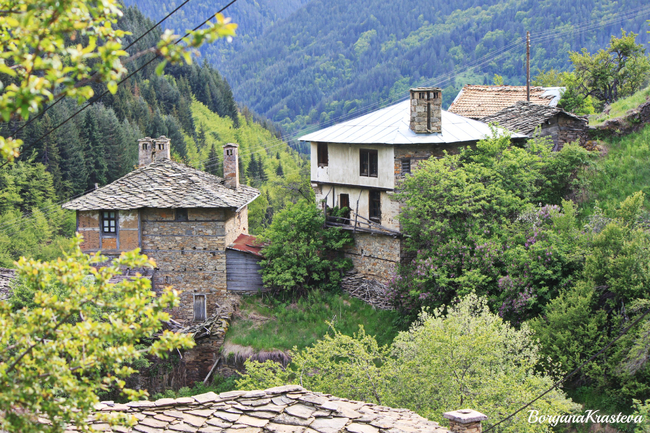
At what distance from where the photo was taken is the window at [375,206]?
24188 millimetres

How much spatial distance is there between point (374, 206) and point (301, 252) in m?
3.45

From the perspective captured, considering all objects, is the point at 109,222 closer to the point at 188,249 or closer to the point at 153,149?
the point at 188,249

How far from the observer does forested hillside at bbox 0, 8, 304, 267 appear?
161 feet

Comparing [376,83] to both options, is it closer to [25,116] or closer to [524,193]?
[524,193]

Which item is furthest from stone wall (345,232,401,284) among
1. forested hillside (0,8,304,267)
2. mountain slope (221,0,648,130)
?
mountain slope (221,0,648,130)

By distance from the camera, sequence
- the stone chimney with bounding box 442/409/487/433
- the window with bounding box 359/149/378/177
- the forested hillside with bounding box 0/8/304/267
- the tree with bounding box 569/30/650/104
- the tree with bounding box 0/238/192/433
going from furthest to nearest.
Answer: the forested hillside with bounding box 0/8/304/267 < the tree with bounding box 569/30/650/104 < the window with bounding box 359/149/378/177 < the stone chimney with bounding box 442/409/487/433 < the tree with bounding box 0/238/192/433

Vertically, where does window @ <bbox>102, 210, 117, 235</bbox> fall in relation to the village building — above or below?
below

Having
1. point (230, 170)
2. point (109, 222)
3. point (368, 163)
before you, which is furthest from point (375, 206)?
point (109, 222)

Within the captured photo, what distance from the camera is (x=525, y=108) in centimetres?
2770

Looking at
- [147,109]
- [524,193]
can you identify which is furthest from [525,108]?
[147,109]

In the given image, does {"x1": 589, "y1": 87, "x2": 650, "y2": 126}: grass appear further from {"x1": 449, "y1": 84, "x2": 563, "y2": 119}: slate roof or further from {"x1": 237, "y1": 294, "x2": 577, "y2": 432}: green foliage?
{"x1": 237, "y1": 294, "x2": 577, "y2": 432}: green foliage

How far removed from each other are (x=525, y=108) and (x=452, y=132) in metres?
5.54

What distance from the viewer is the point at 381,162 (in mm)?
23703

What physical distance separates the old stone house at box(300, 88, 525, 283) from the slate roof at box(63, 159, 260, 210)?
3.91 m
